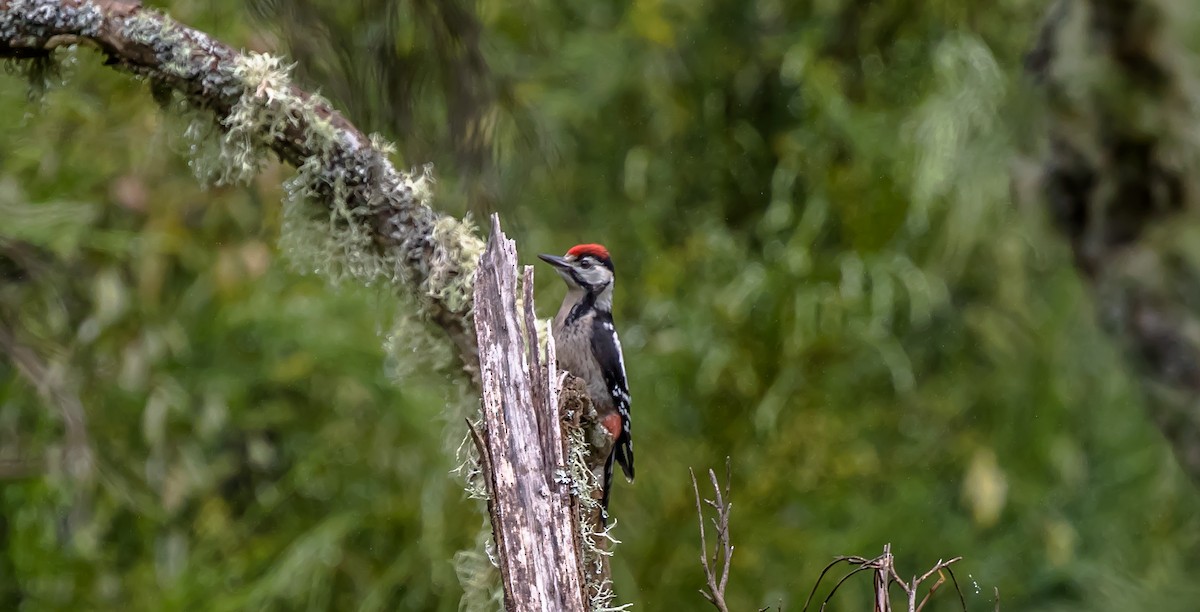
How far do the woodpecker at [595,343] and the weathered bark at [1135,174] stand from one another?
222cm

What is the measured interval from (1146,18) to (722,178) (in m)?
1.66

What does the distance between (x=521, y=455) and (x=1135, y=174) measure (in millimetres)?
3404

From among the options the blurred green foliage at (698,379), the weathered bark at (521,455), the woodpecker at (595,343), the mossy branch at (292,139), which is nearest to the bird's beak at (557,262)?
Answer: the woodpecker at (595,343)

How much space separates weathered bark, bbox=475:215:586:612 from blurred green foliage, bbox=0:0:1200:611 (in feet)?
7.37

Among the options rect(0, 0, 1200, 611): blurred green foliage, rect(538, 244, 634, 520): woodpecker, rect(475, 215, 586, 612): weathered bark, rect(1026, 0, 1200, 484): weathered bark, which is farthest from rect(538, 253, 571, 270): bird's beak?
rect(1026, 0, 1200, 484): weathered bark

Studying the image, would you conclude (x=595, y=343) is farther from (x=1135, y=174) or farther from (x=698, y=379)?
(x=1135, y=174)

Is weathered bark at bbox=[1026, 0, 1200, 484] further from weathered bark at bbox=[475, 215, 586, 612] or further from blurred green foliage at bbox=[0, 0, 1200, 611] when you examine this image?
weathered bark at bbox=[475, 215, 586, 612]

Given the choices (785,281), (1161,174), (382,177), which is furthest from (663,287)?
(382,177)

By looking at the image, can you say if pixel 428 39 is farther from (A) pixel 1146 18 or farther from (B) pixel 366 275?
(A) pixel 1146 18

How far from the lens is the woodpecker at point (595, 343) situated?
277 centimetres

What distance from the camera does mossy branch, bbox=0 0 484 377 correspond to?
1901 mm

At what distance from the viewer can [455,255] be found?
6.57 feet

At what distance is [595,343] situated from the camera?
283 cm

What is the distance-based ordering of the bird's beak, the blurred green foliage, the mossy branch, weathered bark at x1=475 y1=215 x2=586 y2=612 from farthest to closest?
1. the blurred green foliage
2. the bird's beak
3. the mossy branch
4. weathered bark at x1=475 y1=215 x2=586 y2=612
